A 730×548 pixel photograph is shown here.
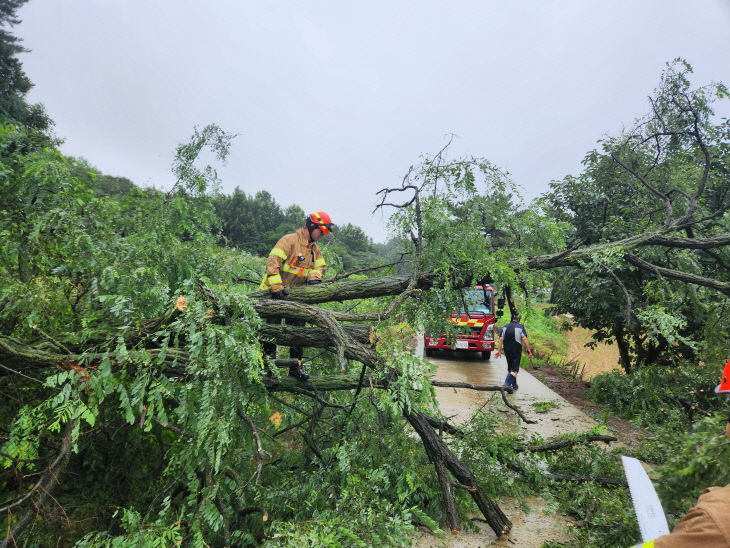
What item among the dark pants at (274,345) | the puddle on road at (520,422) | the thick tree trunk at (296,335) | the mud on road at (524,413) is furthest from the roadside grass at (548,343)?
the thick tree trunk at (296,335)

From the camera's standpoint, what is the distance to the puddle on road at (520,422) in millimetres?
3281

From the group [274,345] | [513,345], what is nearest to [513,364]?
[513,345]

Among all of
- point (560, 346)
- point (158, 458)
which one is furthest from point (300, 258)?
point (560, 346)

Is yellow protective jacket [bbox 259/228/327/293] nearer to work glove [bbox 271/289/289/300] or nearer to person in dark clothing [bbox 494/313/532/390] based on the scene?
work glove [bbox 271/289/289/300]

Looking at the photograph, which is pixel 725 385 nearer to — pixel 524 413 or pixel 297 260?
pixel 297 260

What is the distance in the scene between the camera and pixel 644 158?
23.5ft

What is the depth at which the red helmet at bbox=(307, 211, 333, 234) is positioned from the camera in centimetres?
491

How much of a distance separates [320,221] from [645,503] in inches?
162

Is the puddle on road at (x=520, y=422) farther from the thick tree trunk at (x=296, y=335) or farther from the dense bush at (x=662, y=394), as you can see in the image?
the thick tree trunk at (x=296, y=335)

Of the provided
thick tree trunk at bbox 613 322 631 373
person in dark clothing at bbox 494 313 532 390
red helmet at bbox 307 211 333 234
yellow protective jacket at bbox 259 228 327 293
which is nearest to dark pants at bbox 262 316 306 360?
yellow protective jacket at bbox 259 228 327 293

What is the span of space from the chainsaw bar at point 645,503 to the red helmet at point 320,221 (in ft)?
13.0

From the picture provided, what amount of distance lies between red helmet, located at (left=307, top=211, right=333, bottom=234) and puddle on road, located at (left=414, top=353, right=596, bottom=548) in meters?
2.30

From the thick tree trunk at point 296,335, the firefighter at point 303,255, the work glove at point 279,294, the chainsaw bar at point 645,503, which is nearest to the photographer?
the chainsaw bar at point 645,503

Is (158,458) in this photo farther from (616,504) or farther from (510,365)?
(510,365)
